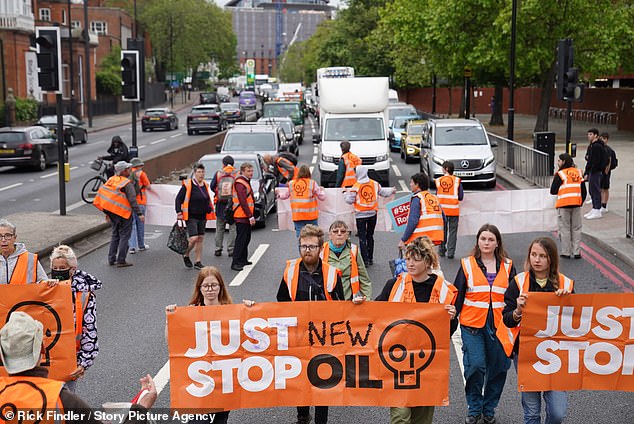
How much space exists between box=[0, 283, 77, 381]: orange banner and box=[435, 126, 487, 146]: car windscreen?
20.7 metres

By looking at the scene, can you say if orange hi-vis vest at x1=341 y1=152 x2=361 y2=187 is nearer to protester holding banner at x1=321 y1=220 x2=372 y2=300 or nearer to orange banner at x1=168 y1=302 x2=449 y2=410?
protester holding banner at x1=321 y1=220 x2=372 y2=300

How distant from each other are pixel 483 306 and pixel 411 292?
2.25ft

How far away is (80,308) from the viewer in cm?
688

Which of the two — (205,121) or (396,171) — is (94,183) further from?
(205,121)

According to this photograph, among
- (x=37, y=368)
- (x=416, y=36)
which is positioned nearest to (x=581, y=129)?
(x=416, y=36)

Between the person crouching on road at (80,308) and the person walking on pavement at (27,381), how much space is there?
7.95ft

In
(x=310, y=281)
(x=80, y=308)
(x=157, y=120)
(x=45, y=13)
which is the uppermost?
(x=45, y=13)

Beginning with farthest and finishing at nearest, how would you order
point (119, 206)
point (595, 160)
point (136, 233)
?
point (595, 160) < point (136, 233) < point (119, 206)

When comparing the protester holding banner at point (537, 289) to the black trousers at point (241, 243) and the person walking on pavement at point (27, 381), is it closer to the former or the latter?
the person walking on pavement at point (27, 381)

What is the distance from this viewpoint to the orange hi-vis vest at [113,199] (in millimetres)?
14578

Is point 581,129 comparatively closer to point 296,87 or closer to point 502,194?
Result: point 296,87

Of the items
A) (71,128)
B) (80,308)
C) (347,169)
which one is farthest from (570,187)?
(71,128)

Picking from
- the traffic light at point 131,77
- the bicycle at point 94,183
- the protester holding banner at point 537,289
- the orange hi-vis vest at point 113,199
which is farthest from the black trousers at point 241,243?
the traffic light at point 131,77

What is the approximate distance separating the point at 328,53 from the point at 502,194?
65.3m
